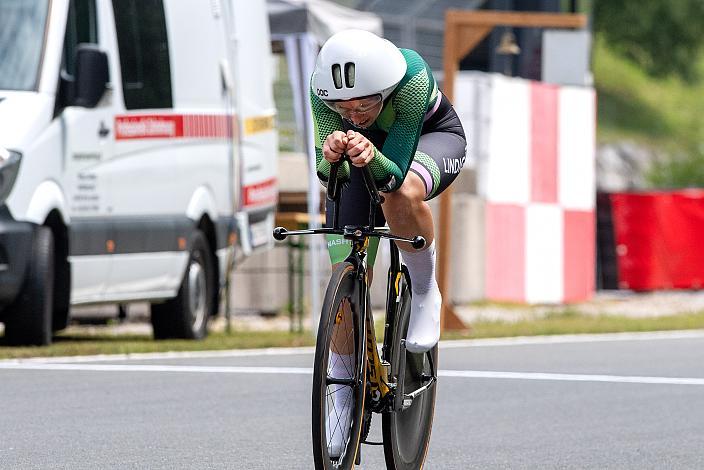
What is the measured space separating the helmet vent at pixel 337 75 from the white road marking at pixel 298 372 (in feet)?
18.8

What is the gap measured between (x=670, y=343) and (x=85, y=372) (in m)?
5.81

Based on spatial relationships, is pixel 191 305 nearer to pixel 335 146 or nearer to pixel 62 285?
pixel 62 285

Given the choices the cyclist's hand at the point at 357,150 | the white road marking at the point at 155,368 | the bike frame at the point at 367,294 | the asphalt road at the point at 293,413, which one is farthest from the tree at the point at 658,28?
the cyclist's hand at the point at 357,150

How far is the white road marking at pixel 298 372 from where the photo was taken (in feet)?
38.3

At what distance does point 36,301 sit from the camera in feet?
40.7

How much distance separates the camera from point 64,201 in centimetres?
1273

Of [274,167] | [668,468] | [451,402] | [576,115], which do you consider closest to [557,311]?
[576,115]

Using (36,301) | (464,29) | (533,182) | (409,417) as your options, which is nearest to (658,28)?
(533,182)

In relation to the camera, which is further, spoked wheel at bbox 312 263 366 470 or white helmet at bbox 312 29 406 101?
white helmet at bbox 312 29 406 101

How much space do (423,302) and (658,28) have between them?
59673 mm

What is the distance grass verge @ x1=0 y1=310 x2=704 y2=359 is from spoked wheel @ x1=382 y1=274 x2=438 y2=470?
5637 millimetres

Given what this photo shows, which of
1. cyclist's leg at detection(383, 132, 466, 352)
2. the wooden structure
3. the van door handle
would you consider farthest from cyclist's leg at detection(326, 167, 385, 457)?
the wooden structure

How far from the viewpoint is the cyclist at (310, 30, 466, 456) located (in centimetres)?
614

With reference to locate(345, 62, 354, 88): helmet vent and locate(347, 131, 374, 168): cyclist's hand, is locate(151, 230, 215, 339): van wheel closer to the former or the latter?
locate(345, 62, 354, 88): helmet vent
